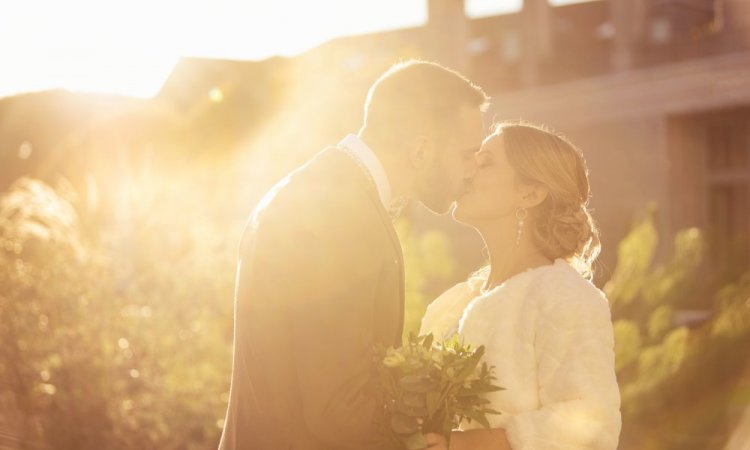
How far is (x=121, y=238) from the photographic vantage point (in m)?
10.2

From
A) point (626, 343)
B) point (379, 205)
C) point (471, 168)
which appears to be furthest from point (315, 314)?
point (626, 343)

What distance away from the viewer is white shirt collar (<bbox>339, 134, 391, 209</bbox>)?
151 inches

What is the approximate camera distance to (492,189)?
452 centimetres

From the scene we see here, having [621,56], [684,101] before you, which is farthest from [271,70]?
[684,101]

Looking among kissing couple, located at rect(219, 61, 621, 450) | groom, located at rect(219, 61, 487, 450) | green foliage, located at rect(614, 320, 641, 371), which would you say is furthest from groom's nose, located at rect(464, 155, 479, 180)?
green foliage, located at rect(614, 320, 641, 371)

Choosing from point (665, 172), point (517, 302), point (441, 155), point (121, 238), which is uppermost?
point (441, 155)

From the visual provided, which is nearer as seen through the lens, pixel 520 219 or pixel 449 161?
pixel 449 161

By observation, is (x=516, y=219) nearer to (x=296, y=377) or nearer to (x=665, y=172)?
(x=296, y=377)

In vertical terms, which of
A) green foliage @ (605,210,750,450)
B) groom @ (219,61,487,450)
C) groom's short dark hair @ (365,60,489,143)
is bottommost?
A: green foliage @ (605,210,750,450)

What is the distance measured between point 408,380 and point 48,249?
6.14m

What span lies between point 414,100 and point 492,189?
761 mm

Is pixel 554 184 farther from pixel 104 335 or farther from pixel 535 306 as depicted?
pixel 104 335

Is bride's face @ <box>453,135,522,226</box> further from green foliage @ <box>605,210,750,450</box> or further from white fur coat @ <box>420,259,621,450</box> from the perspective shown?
green foliage @ <box>605,210,750,450</box>

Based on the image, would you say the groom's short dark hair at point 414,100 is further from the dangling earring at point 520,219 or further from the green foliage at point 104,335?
the green foliage at point 104,335
